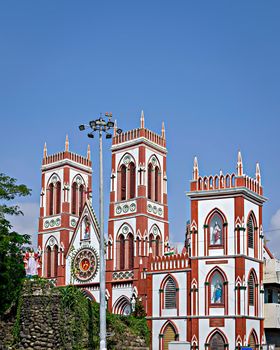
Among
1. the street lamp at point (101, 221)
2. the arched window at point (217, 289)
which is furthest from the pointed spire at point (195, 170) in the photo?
the street lamp at point (101, 221)

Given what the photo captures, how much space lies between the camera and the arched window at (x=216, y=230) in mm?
47688

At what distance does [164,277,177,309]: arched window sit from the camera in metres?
49.5

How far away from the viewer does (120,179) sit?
62094 millimetres

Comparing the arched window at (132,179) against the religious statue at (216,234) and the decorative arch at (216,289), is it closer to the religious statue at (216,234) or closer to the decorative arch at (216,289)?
the religious statue at (216,234)

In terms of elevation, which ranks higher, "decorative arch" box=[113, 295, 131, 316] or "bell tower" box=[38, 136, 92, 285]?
"bell tower" box=[38, 136, 92, 285]

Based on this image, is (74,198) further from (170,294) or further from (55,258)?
(170,294)

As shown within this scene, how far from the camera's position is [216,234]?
47.8m

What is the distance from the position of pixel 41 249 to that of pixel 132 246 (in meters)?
12.7

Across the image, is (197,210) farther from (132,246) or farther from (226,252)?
(132,246)

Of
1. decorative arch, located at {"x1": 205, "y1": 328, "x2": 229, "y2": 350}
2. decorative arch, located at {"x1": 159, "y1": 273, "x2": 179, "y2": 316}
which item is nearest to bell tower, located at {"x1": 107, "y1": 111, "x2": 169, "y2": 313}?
decorative arch, located at {"x1": 159, "y1": 273, "x2": 179, "y2": 316}

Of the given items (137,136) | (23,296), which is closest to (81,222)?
(137,136)

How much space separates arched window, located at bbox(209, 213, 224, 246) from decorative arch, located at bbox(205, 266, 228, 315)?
5.92 feet

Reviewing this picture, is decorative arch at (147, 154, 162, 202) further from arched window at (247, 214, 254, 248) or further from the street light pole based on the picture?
the street light pole

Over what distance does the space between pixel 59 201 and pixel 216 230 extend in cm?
2435
